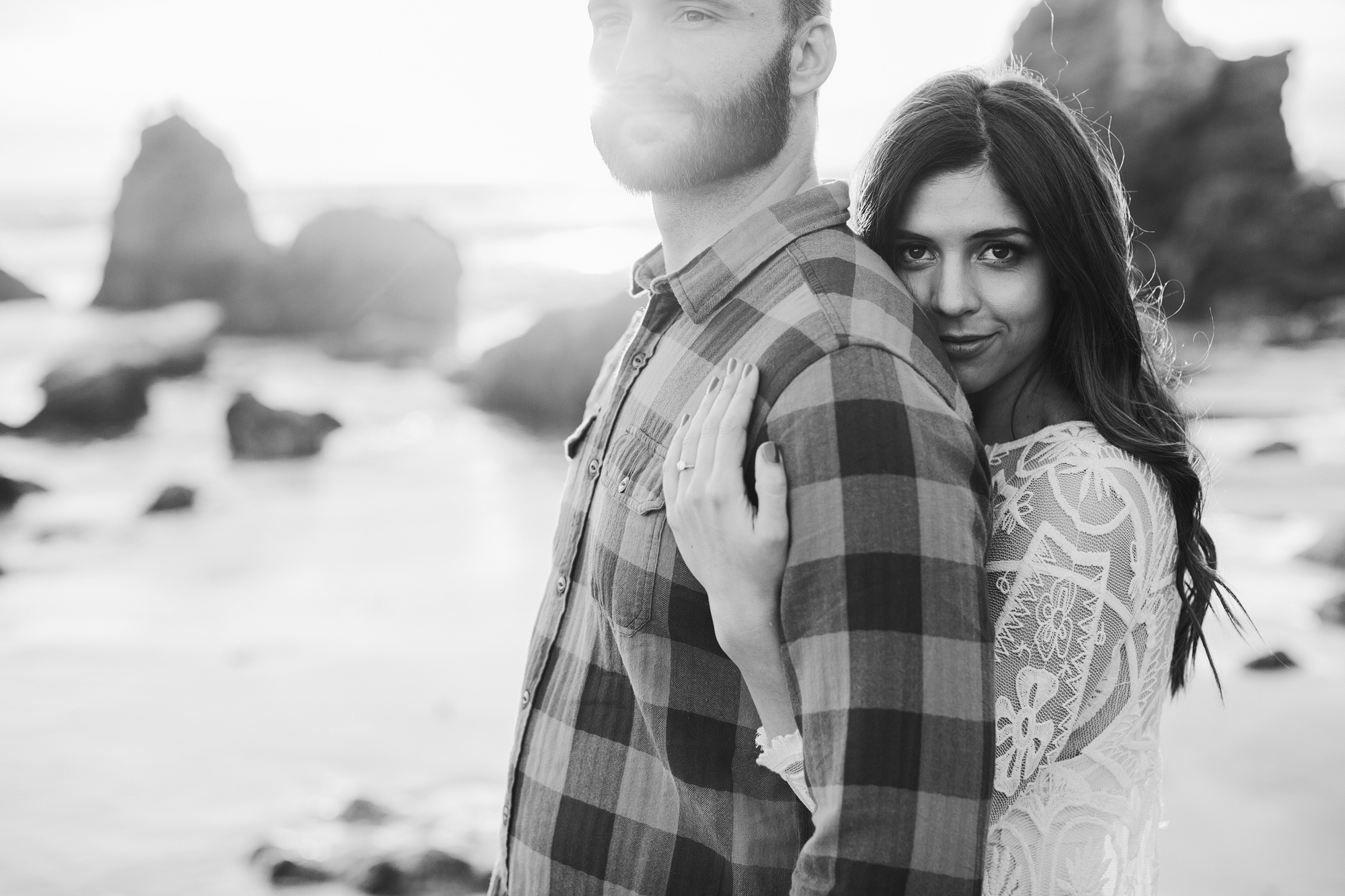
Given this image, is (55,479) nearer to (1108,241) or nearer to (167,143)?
(1108,241)

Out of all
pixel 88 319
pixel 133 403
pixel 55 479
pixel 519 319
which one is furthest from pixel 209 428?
pixel 88 319

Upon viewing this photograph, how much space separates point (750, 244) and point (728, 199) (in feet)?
0.50

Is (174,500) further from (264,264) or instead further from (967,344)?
(264,264)

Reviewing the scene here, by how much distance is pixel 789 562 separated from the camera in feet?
4.66

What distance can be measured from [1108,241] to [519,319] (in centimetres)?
1901

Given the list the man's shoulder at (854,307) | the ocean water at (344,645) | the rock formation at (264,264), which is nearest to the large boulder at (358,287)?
the rock formation at (264,264)

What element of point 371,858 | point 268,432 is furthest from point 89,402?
point 371,858

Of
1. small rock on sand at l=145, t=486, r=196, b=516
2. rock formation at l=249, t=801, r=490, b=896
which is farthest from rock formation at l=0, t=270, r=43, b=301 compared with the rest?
rock formation at l=249, t=801, r=490, b=896

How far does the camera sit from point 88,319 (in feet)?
68.5

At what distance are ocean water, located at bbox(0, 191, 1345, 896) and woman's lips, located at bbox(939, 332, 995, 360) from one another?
8.77ft

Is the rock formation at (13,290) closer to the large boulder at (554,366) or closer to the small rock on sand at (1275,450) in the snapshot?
the large boulder at (554,366)

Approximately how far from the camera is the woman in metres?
1.55

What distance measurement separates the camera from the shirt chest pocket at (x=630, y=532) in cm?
162

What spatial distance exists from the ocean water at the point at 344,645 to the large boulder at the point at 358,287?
5099 millimetres
